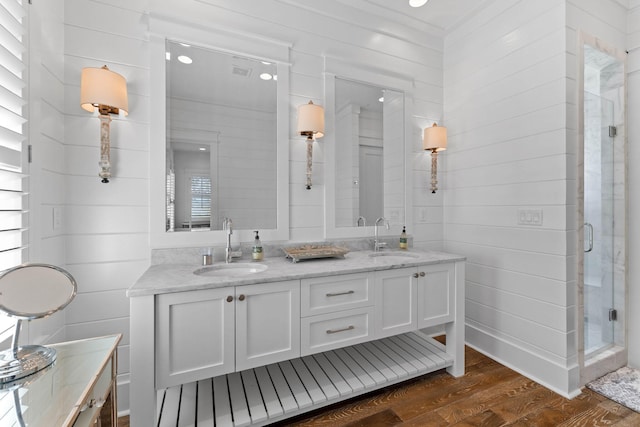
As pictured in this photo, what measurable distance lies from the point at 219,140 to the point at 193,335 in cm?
125

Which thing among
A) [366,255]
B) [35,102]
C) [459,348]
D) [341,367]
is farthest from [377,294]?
[35,102]

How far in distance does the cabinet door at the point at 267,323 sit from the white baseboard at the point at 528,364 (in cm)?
171

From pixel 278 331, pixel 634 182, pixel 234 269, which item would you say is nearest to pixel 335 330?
pixel 278 331

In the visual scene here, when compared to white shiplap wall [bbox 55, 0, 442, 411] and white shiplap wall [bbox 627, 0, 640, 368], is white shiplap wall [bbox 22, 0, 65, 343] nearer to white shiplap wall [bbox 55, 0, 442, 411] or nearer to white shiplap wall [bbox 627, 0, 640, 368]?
white shiplap wall [bbox 55, 0, 442, 411]

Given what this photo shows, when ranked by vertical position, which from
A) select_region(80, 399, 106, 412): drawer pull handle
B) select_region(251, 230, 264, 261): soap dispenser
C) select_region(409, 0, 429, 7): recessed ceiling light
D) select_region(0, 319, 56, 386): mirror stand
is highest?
select_region(409, 0, 429, 7): recessed ceiling light

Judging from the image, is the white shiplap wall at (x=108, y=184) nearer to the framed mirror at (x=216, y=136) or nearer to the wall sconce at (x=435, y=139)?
the framed mirror at (x=216, y=136)

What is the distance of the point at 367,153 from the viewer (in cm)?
Result: 243

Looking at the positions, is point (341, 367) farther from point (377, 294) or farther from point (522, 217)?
point (522, 217)

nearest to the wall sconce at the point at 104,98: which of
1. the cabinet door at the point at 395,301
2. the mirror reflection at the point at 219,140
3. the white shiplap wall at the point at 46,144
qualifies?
the white shiplap wall at the point at 46,144

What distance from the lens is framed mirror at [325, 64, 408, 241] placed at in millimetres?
2295

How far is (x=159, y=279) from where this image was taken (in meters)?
1.44

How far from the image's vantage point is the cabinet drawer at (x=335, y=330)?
5.27 ft

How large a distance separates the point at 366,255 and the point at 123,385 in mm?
1776

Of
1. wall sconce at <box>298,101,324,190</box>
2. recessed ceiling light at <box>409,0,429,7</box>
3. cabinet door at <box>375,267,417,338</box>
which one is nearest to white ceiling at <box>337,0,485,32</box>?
recessed ceiling light at <box>409,0,429,7</box>
